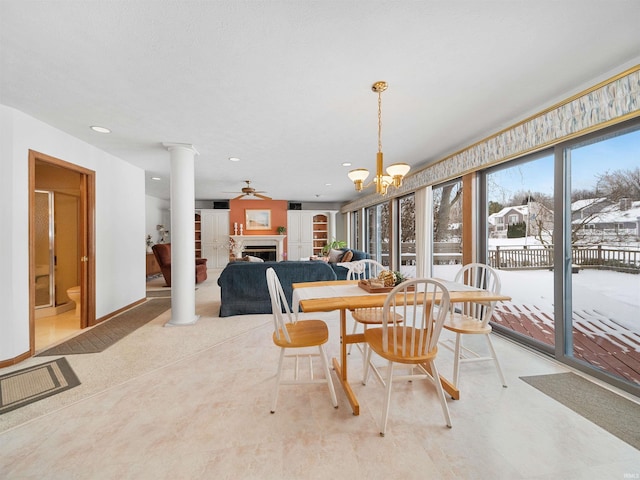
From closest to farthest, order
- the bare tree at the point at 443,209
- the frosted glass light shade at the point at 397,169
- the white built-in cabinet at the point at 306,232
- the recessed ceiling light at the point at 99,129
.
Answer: the frosted glass light shade at the point at 397,169 < the recessed ceiling light at the point at 99,129 < the bare tree at the point at 443,209 < the white built-in cabinet at the point at 306,232

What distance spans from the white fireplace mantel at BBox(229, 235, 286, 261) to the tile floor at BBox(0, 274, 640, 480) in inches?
257

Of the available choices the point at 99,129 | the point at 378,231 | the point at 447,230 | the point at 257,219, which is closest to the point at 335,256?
the point at 378,231

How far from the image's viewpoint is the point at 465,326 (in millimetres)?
2219

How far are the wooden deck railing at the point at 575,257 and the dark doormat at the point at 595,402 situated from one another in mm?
989

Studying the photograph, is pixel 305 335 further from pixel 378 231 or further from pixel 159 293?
pixel 378 231

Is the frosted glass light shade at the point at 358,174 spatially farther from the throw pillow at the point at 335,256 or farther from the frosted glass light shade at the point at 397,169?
the throw pillow at the point at 335,256

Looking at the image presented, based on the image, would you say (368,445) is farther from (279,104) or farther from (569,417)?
(279,104)

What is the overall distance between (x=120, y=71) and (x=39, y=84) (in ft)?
2.60

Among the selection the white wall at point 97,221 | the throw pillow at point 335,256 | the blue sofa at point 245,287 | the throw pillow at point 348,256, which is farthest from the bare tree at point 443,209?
the white wall at point 97,221

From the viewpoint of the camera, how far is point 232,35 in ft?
5.53

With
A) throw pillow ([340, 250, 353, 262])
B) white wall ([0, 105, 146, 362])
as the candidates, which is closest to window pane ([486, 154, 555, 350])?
throw pillow ([340, 250, 353, 262])

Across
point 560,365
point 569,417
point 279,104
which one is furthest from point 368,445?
point 279,104

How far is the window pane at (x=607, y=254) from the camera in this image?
2.16m

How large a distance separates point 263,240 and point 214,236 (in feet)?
5.33
